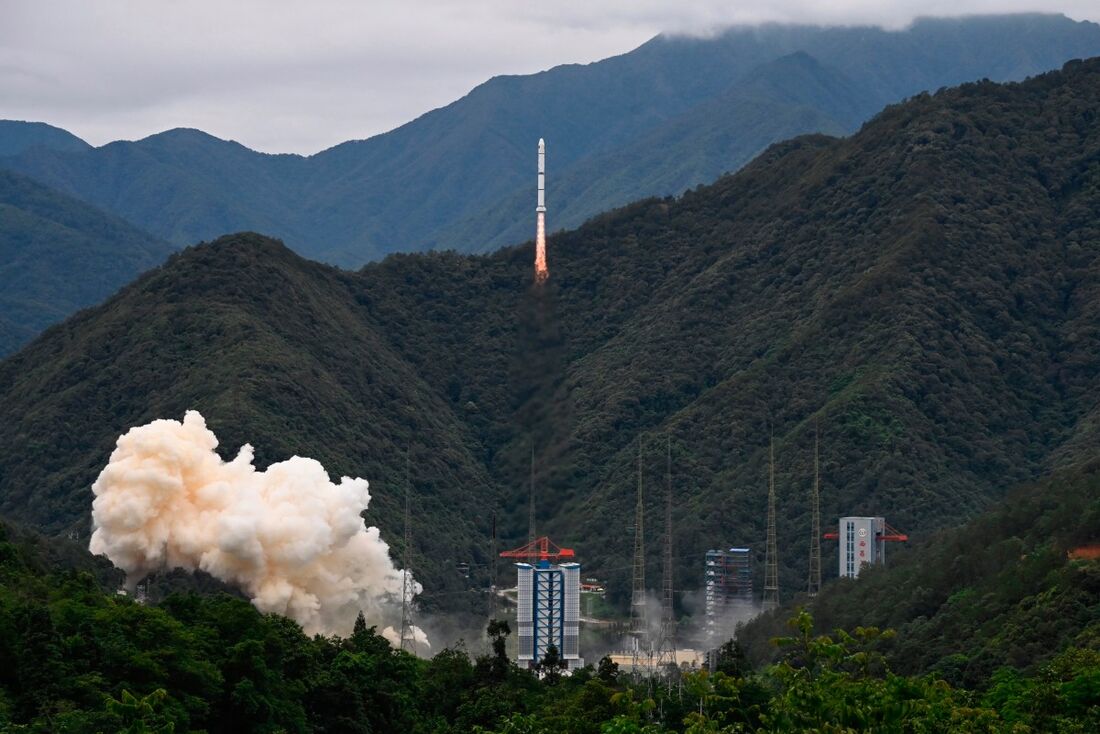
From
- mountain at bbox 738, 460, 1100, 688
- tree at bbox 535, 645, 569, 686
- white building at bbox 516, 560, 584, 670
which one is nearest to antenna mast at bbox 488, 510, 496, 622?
white building at bbox 516, 560, 584, 670

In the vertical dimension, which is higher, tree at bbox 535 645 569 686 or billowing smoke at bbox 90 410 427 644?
billowing smoke at bbox 90 410 427 644

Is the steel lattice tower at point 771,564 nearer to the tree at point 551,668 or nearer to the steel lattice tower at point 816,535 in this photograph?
the steel lattice tower at point 816,535

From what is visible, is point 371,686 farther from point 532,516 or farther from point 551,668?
point 532,516

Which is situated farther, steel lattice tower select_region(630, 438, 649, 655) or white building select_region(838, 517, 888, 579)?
white building select_region(838, 517, 888, 579)

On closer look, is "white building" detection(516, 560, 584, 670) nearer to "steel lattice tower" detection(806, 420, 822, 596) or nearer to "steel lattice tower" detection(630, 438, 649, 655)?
"steel lattice tower" detection(630, 438, 649, 655)

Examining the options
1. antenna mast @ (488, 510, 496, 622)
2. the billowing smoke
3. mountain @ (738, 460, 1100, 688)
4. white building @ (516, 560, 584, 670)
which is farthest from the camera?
antenna mast @ (488, 510, 496, 622)

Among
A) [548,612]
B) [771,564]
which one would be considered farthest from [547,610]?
[771,564]

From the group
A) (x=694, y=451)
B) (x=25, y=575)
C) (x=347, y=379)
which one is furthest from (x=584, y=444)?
(x=25, y=575)

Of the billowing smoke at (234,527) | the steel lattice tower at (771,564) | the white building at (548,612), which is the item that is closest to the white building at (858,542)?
the steel lattice tower at (771,564)
